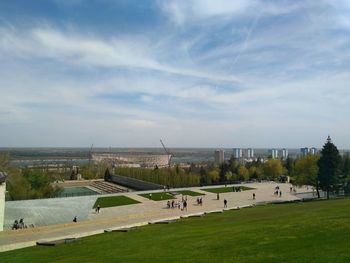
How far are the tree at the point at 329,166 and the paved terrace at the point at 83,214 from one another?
7.13 meters

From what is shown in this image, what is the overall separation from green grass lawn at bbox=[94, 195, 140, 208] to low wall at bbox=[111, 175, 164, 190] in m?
21.8

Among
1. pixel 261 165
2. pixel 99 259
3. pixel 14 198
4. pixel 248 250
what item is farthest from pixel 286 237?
pixel 261 165

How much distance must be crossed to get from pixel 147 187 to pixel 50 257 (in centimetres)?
5282

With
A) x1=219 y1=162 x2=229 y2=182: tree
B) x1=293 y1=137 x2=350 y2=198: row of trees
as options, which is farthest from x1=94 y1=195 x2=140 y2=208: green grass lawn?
x1=219 y1=162 x2=229 y2=182: tree

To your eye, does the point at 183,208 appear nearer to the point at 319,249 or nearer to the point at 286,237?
the point at 286,237

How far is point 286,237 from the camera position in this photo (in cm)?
1327

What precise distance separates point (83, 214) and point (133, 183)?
4263cm

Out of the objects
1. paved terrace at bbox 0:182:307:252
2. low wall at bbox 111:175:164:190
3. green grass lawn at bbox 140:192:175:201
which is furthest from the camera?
low wall at bbox 111:175:164:190

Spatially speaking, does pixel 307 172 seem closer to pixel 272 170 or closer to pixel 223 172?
pixel 272 170

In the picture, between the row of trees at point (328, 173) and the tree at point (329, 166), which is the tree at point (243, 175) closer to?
the row of trees at point (328, 173)

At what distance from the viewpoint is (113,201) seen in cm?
4016

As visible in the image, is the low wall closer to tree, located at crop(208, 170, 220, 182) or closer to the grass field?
tree, located at crop(208, 170, 220, 182)

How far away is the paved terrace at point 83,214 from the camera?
864 inches

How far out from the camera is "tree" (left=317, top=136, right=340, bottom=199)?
40.3 meters
